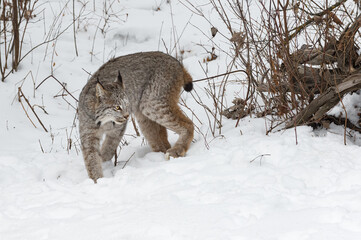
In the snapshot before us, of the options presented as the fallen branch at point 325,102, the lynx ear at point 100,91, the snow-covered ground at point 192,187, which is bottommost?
the snow-covered ground at point 192,187

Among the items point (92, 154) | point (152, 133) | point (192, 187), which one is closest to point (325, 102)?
point (192, 187)

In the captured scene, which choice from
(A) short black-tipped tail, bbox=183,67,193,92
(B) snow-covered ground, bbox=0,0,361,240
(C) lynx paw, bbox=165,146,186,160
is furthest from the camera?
(A) short black-tipped tail, bbox=183,67,193,92

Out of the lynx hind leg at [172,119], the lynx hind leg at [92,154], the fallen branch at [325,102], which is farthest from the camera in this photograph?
the lynx hind leg at [172,119]

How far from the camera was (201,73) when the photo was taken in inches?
287

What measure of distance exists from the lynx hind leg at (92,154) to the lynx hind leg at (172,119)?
61cm

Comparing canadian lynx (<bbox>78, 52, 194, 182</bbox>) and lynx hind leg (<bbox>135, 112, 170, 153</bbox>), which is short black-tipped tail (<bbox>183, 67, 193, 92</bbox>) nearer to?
canadian lynx (<bbox>78, 52, 194, 182</bbox>)

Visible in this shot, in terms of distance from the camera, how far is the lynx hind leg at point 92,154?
436 cm

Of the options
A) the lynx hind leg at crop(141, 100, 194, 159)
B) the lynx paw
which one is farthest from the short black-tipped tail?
the lynx paw

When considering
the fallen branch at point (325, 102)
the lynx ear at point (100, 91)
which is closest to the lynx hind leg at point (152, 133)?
the lynx ear at point (100, 91)

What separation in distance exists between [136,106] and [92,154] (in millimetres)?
714

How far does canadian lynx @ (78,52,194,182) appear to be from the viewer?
443cm

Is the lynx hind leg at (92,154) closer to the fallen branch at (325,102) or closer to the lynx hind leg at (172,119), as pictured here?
the lynx hind leg at (172,119)

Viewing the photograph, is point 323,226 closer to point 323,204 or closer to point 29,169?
point 323,204

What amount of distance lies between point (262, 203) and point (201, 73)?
14.0 ft
